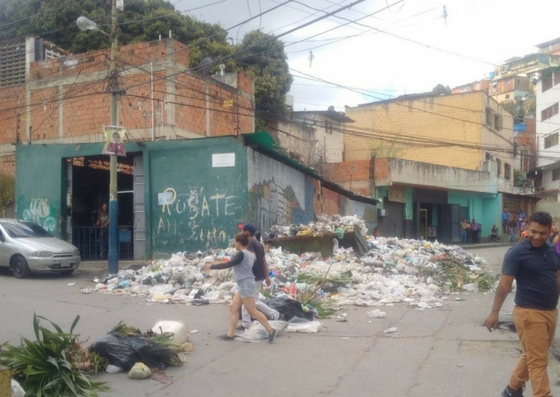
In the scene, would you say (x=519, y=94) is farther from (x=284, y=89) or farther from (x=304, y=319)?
(x=304, y=319)

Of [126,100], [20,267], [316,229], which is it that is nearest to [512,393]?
[316,229]

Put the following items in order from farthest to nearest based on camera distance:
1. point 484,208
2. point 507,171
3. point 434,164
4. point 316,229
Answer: point 507,171 → point 484,208 → point 434,164 → point 316,229

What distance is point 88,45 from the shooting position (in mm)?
34625

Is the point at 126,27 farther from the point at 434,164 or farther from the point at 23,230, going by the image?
the point at 23,230

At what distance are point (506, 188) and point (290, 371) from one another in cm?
4121

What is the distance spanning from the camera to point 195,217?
17094 millimetres

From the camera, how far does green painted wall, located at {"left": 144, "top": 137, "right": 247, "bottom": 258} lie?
16.5m

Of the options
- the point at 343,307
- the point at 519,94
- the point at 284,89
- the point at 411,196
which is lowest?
the point at 343,307

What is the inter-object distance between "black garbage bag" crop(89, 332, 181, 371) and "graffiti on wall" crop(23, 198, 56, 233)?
1397 centimetres

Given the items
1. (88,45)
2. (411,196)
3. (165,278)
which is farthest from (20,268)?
(411,196)

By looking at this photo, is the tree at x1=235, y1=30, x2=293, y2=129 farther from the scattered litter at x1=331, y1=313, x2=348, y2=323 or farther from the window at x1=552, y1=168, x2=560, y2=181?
the scattered litter at x1=331, y1=313, x2=348, y2=323

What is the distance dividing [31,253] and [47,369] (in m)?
9.72

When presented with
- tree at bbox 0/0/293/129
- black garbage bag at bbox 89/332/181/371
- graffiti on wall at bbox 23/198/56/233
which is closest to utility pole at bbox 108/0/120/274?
graffiti on wall at bbox 23/198/56/233

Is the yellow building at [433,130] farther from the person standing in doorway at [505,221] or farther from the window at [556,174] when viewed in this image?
the window at [556,174]
